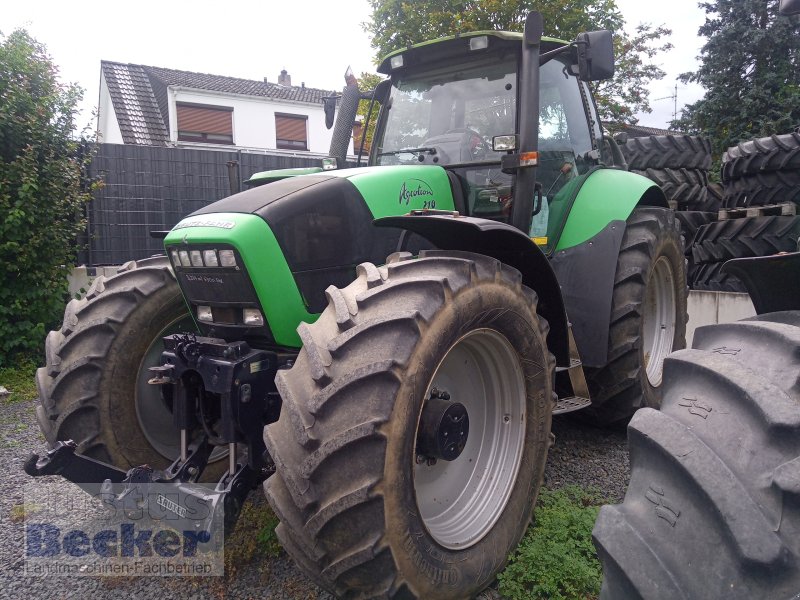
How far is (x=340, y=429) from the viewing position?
6.48ft

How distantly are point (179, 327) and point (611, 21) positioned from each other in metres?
13.1

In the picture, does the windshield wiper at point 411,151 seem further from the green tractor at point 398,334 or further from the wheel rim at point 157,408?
the wheel rim at point 157,408

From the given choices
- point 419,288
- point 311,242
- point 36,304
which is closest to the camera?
point 419,288

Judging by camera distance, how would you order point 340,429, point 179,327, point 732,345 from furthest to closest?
point 179,327 → point 340,429 → point 732,345

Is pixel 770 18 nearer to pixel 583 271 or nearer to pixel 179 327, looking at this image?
pixel 583 271

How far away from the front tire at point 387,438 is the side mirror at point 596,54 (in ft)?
4.97

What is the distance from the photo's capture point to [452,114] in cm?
379

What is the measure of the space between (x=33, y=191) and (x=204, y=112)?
16.4 meters

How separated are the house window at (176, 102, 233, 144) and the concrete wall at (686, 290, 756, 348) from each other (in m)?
19.1

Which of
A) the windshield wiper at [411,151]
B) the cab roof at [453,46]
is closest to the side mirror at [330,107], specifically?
the cab roof at [453,46]

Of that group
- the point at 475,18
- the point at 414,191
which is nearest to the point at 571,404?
the point at 414,191

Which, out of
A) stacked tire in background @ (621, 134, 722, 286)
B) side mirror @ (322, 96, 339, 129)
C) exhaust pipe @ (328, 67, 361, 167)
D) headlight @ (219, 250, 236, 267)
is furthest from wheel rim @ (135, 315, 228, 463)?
stacked tire in background @ (621, 134, 722, 286)

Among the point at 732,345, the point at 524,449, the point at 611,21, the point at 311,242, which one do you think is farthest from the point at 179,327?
the point at 611,21

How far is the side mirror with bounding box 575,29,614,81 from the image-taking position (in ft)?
11.1
